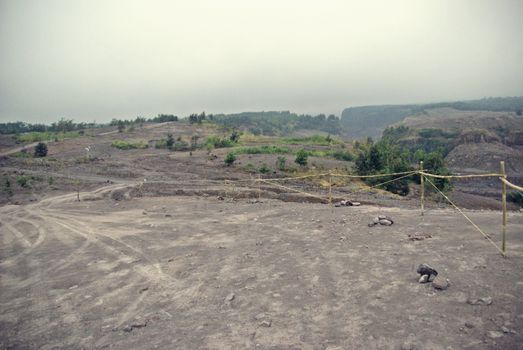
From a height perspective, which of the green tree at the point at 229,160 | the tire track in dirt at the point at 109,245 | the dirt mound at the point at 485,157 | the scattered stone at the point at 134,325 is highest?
the green tree at the point at 229,160

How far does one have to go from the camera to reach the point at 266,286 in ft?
22.9

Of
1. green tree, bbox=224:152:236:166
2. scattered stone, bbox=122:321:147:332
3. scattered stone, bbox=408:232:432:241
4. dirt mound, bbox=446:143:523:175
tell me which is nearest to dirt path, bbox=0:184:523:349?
scattered stone, bbox=122:321:147:332

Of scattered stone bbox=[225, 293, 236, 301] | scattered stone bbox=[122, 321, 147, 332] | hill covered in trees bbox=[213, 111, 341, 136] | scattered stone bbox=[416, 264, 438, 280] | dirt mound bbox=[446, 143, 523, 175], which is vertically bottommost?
dirt mound bbox=[446, 143, 523, 175]

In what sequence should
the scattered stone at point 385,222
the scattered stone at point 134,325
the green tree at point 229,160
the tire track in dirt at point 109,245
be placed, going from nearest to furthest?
the scattered stone at point 134,325 < the tire track in dirt at point 109,245 < the scattered stone at point 385,222 < the green tree at point 229,160

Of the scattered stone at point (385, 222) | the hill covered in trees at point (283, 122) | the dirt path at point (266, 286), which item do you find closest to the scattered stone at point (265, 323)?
the dirt path at point (266, 286)

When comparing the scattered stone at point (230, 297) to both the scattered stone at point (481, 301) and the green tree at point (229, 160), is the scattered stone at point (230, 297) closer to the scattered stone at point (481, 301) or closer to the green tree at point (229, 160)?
the scattered stone at point (481, 301)

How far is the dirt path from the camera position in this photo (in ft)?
16.8

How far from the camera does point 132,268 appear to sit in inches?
344

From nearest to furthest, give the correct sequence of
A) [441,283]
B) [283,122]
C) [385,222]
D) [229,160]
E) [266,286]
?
[441,283], [266,286], [385,222], [229,160], [283,122]

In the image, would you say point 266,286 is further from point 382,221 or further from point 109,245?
point 109,245

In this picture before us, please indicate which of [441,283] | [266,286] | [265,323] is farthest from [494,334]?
[266,286]

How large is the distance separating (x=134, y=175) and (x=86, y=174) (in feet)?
16.0

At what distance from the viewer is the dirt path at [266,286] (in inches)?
202

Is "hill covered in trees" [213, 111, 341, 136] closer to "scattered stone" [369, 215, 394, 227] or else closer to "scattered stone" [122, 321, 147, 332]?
"scattered stone" [369, 215, 394, 227]
